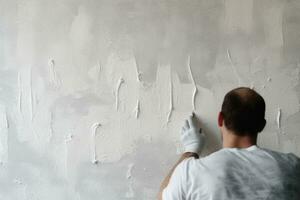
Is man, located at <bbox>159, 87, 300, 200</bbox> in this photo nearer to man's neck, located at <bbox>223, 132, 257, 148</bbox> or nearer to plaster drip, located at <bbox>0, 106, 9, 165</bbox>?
man's neck, located at <bbox>223, 132, 257, 148</bbox>

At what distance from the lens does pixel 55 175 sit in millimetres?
1853

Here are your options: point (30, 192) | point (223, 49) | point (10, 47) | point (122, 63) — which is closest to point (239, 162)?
point (223, 49)

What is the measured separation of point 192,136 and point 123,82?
35 cm

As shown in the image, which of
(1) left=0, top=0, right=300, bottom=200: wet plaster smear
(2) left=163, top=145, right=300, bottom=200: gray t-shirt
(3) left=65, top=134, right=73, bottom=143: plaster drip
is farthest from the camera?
(3) left=65, top=134, right=73, bottom=143: plaster drip

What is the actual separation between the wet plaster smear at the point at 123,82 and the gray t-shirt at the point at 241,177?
350 mm

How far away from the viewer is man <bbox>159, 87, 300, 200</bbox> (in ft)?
4.37

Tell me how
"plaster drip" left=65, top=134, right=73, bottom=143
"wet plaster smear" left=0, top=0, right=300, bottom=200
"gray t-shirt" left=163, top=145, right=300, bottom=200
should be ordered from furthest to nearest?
"plaster drip" left=65, top=134, right=73, bottom=143 < "wet plaster smear" left=0, top=0, right=300, bottom=200 < "gray t-shirt" left=163, top=145, right=300, bottom=200

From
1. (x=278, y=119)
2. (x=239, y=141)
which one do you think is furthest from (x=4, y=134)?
(x=278, y=119)

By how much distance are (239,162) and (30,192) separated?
962mm

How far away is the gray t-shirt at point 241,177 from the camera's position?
1.33 metres

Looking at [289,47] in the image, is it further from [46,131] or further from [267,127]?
[46,131]

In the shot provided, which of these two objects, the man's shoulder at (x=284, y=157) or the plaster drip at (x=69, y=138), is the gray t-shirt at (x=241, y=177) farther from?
the plaster drip at (x=69, y=138)

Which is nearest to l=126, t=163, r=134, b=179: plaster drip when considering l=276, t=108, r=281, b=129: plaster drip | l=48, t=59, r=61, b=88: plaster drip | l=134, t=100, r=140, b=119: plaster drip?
l=134, t=100, r=140, b=119: plaster drip

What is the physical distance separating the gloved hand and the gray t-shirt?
0.30m
